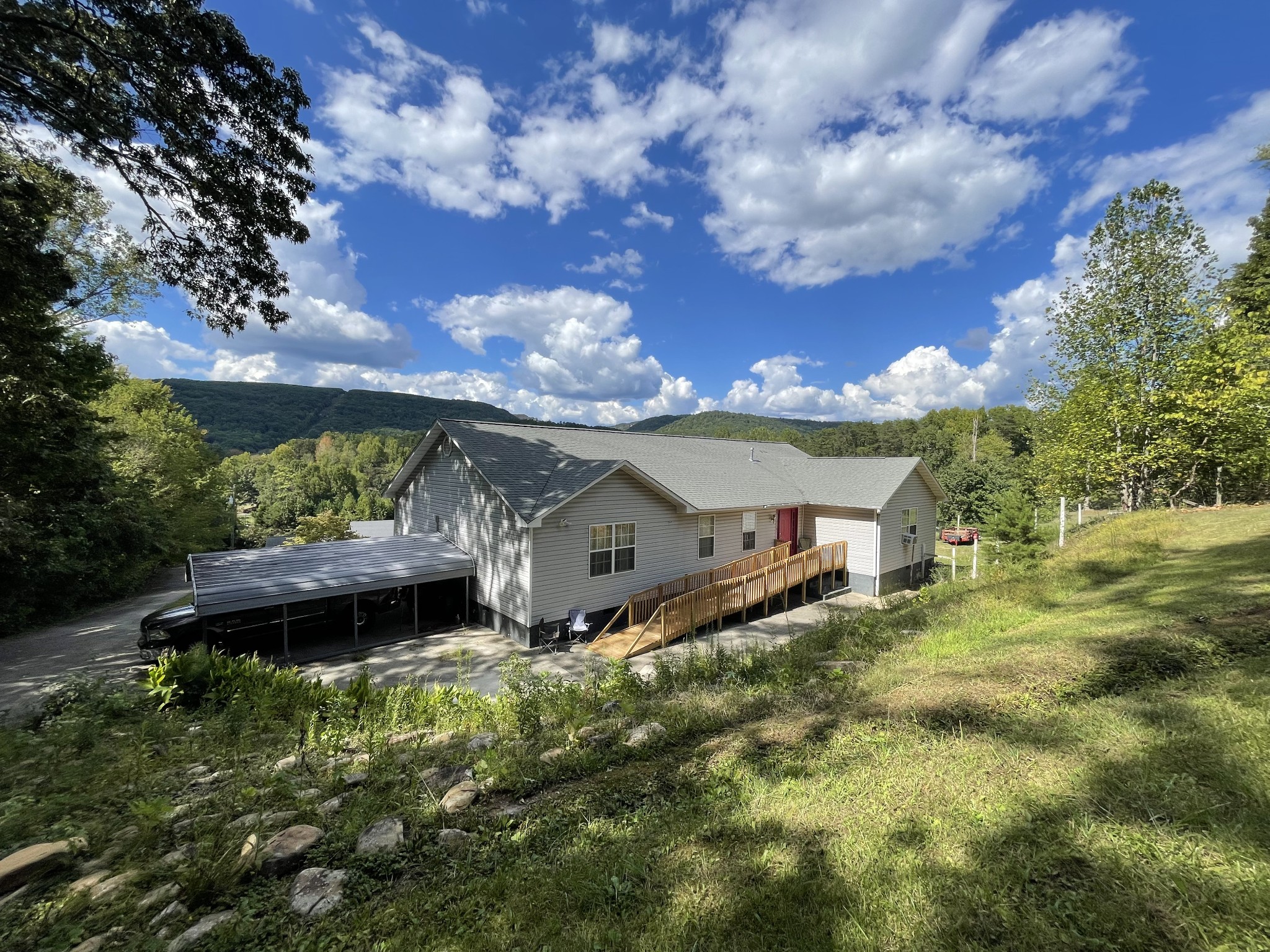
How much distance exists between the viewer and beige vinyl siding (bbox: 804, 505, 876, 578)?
1755 centimetres

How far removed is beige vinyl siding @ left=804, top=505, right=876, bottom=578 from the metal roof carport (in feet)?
44.0

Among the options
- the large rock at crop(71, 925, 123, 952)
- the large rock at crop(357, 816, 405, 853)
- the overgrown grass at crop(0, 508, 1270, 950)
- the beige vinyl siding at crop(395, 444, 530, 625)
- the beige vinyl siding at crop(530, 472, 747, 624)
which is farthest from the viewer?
the beige vinyl siding at crop(395, 444, 530, 625)

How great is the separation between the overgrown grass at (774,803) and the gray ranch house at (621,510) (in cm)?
573

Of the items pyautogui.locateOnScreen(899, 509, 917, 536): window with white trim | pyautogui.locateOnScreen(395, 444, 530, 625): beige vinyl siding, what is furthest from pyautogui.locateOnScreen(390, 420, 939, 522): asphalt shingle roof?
pyautogui.locateOnScreen(899, 509, 917, 536): window with white trim

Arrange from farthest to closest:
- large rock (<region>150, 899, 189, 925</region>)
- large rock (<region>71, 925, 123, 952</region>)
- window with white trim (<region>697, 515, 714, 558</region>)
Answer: window with white trim (<region>697, 515, 714, 558</region>) < large rock (<region>150, 899, 189, 925</region>) < large rock (<region>71, 925, 123, 952</region>)

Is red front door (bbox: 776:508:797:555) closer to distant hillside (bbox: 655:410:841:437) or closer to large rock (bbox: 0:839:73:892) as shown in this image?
large rock (bbox: 0:839:73:892)

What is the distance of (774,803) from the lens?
3270 mm

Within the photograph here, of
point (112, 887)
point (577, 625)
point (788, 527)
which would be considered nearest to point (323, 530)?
point (577, 625)

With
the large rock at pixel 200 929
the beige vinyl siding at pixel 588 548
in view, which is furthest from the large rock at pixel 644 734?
the beige vinyl siding at pixel 588 548

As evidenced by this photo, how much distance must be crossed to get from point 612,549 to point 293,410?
485ft

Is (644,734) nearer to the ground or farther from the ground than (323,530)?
nearer to the ground

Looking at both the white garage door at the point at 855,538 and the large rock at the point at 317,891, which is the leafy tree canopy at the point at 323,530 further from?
the large rock at the point at 317,891

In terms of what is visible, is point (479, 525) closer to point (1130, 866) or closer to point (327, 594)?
point (327, 594)

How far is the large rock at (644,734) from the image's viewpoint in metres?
4.57
